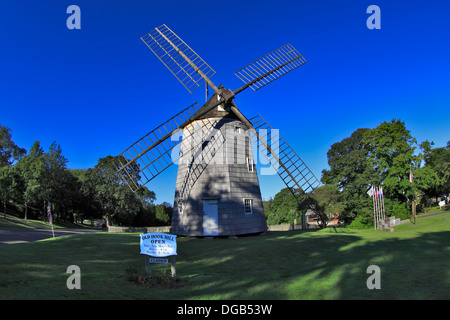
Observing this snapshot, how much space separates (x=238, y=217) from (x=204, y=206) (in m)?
2.45

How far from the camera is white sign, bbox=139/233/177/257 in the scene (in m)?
8.94

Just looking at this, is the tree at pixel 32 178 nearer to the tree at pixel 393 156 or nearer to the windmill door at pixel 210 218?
the windmill door at pixel 210 218

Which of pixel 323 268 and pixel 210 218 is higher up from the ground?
pixel 210 218

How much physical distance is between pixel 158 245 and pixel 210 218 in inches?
378

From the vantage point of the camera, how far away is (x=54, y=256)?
10945 millimetres

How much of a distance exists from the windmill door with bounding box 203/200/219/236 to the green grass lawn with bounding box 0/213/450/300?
320cm

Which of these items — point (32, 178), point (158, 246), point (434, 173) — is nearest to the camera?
point (158, 246)

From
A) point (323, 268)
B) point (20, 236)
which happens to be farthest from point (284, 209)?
point (323, 268)

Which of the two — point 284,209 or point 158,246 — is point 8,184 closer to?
point 158,246

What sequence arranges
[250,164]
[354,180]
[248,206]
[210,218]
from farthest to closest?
1. [354,180]
2. [250,164]
3. [248,206]
4. [210,218]

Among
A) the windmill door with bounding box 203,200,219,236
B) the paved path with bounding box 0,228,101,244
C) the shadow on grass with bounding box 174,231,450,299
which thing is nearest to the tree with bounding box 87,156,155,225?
the paved path with bounding box 0,228,101,244

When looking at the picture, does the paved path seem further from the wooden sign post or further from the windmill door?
the wooden sign post

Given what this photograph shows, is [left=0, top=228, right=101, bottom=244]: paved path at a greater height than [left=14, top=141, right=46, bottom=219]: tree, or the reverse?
[left=14, top=141, right=46, bottom=219]: tree

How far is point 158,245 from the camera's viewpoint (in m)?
9.00
